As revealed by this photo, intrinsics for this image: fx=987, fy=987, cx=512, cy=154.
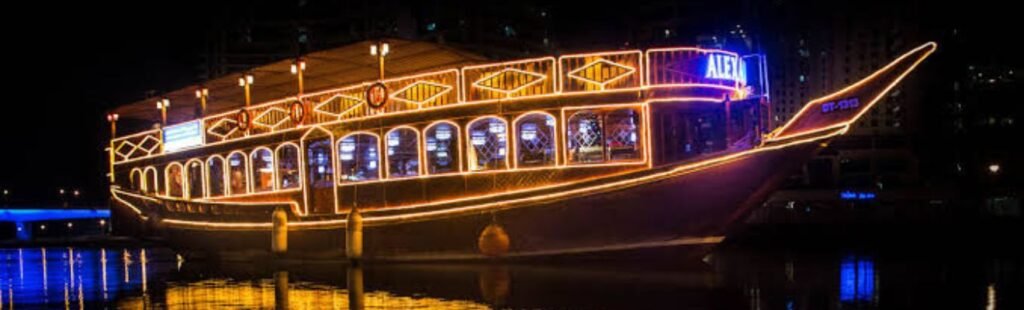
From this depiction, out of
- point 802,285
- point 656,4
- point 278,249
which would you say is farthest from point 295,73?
point 656,4

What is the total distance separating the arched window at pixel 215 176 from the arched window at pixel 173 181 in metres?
1.30

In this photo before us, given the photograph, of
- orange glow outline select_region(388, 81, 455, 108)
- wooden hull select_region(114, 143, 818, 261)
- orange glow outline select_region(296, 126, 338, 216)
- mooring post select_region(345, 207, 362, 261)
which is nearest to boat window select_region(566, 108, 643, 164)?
wooden hull select_region(114, 143, 818, 261)

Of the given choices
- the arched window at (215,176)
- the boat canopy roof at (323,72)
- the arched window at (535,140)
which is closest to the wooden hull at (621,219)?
the arched window at (535,140)

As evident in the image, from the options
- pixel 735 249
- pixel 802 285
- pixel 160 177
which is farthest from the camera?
pixel 160 177

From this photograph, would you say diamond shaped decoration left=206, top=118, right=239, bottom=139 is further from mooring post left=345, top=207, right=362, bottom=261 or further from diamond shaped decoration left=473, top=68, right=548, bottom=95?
diamond shaped decoration left=473, top=68, right=548, bottom=95

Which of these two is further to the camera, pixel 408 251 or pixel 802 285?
pixel 408 251

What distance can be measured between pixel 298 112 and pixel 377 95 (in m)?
2.33

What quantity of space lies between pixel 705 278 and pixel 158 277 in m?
9.63

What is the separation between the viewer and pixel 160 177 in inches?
926

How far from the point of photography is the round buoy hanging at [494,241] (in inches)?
622

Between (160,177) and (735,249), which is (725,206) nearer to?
(735,249)

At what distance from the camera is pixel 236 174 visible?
72.2 feet

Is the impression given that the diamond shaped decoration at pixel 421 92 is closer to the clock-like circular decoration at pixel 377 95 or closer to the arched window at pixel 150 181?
the clock-like circular decoration at pixel 377 95

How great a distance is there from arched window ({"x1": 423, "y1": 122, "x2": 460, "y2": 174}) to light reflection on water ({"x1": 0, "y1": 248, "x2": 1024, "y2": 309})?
5.65 ft
